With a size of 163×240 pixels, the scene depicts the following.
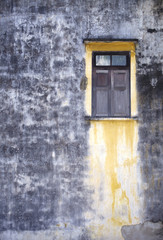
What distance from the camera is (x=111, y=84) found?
6871 millimetres

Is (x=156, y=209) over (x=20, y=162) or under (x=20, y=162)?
under

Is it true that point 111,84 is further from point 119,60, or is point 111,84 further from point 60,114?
point 60,114

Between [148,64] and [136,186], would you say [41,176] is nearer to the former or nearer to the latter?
[136,186]

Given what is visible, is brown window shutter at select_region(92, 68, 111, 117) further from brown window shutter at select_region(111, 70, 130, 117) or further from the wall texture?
the wall texture

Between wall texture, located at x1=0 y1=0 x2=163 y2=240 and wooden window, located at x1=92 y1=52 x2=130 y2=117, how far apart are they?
0.95 ft

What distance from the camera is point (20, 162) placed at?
260 inches

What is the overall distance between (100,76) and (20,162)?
2589mm

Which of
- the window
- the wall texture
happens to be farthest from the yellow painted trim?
the wall texture

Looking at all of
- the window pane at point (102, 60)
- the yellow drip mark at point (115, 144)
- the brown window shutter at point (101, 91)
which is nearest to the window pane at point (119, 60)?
the window pane at point (102, 60)

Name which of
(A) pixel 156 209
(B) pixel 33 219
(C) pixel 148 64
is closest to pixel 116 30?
(C) pixel 148 64

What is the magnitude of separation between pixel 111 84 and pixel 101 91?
0.90ft

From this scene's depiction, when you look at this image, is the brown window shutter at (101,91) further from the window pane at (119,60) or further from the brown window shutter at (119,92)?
the window pane at (119,60)

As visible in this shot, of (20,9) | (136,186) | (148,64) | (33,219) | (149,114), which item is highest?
(20,9)

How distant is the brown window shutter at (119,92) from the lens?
6809 millimetres
